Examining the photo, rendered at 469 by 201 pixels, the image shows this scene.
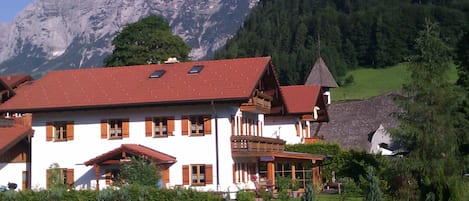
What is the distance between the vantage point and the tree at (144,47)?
70.7 meters

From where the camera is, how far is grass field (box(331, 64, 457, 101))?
106 m

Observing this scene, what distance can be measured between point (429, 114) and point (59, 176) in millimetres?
17714

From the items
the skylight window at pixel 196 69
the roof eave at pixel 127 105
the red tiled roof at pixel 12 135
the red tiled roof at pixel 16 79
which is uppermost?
the red tiled roof at pixel 16 79

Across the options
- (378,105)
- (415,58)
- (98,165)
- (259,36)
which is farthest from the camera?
(259,36)

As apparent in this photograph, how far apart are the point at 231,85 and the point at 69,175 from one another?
9471mm

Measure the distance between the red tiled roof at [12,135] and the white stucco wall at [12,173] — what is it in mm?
1697

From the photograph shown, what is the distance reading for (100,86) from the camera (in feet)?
140

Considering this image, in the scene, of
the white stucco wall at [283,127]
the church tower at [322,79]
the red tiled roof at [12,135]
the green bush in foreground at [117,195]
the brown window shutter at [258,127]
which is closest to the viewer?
the green bush in foreground at [117,195]

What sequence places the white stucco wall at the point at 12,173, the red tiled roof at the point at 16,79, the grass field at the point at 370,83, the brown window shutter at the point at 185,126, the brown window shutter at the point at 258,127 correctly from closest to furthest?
1. the brown window shutter at the point at 185,126
2. the white stucco wall at the point at 12,173
3. the brown window shutter at the point at 258,127
4. the red tiled roof at the point at 16,79
5. the grass field at the point at 370,83

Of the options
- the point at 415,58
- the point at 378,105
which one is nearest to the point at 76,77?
the point at 415,58

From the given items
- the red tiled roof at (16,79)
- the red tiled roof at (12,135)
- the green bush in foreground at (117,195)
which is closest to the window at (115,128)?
the red tiled roof at (12,135)

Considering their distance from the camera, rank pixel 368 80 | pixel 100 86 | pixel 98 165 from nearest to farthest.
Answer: pixel 98 165, pixel 100 86, pixel 368 80

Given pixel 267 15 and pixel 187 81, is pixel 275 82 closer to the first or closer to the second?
pixel 187 81

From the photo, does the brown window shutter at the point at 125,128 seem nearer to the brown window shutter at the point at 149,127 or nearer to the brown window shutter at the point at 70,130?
the brown window shutter at the point at 149,127
